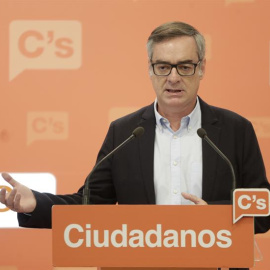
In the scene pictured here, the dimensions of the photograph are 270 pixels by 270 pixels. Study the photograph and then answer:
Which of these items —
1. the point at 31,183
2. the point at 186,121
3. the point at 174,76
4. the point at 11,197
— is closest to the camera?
the point at 11,197

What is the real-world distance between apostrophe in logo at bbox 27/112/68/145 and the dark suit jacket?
70 cm

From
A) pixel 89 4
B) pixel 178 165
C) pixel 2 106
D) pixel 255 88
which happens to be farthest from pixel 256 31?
pixel 2 106

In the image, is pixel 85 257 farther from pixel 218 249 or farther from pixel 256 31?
pixel 256 31

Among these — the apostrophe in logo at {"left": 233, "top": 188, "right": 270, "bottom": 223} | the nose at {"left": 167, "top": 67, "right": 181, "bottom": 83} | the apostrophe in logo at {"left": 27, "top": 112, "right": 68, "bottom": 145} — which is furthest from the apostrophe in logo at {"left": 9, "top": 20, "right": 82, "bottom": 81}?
the apostrophe in logo at {"left": 233, "top": 188, "right": 270, "bottom": 223}

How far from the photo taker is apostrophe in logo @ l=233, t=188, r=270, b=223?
137 centimetres

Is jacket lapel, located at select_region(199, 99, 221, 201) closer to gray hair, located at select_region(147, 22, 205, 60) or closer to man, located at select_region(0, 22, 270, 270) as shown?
man, located at select_region(0, 22, 270, 270)

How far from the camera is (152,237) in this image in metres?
1.43

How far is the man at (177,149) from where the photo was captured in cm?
204

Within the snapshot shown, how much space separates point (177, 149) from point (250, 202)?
762 mm

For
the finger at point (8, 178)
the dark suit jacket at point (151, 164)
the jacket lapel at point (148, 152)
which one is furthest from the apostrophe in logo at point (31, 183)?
the finger at point (8, 178)

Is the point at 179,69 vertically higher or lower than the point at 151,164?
higher

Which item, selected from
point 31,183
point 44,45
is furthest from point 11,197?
point 44,45

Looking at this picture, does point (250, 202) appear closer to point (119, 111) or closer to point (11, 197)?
point (11, 197)

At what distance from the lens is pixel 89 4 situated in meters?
2.87
